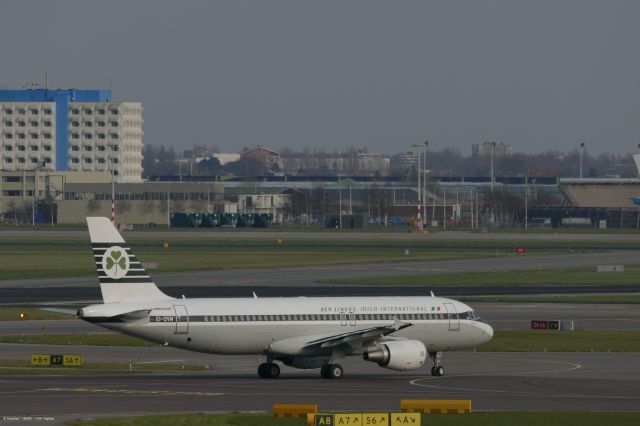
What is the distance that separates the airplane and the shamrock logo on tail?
0.04 m

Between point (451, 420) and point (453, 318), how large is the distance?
1659cm

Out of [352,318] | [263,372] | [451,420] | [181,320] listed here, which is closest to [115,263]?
[181,320]

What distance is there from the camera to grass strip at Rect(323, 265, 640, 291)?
11219cm

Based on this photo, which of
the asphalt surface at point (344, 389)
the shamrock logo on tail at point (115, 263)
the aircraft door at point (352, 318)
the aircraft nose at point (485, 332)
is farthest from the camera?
the aircraft nose at point (485, 332)

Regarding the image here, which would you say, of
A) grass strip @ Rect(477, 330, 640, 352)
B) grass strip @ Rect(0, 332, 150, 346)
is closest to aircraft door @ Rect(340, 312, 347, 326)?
grass strip @ Rect(477, 330, 640, 352)

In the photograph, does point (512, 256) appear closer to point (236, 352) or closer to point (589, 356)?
point (589, 356)

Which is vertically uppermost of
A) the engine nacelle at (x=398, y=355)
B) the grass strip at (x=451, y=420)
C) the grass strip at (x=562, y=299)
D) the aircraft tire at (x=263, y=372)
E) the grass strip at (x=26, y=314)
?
the engine nacelle at (x=398, y=355)

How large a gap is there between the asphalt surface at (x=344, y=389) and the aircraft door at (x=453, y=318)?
2.15 metres

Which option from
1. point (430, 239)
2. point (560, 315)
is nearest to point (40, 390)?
point (560, 315)

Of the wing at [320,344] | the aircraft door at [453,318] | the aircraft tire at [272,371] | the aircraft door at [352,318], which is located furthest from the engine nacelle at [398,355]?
the aircraft tire at [272,371]

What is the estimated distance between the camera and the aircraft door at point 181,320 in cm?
5428

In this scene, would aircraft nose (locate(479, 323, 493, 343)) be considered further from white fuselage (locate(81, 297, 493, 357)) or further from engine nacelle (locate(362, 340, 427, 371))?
engine nacelle (locate(362, 340, 427, 371))

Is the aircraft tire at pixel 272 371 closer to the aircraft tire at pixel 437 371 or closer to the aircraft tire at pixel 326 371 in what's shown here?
the aircraft tire at pixel 326 371

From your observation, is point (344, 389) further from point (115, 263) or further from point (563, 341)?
point (563, 341)
